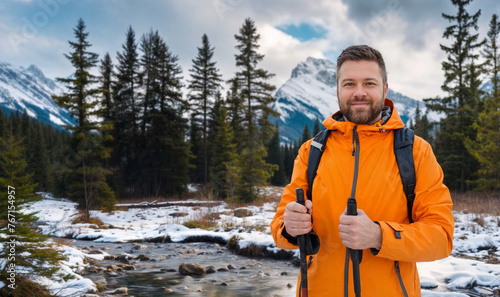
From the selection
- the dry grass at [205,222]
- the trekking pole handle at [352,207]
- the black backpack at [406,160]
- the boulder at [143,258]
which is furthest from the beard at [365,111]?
the dry grass at [205,222]

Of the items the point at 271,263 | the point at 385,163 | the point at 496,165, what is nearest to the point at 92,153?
the point at 271,263

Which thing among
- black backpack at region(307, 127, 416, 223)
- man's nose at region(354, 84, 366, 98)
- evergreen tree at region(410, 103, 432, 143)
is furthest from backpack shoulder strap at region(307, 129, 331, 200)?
evergreen tree at region(410, 103, 432, 143)

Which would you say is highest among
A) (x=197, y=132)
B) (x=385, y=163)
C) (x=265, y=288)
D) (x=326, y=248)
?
(x=197, y=132)

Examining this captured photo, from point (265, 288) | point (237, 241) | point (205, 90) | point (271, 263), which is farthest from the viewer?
point (205, 90)

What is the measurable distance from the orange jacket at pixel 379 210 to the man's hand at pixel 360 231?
4cm

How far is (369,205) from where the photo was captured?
1.82 meters

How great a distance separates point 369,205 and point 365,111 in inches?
22.1

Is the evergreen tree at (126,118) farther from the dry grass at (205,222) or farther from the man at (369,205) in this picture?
the man at (369,205)

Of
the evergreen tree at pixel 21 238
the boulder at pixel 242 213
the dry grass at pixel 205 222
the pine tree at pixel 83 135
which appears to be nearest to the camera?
the evergreen tree at pixel 21 238

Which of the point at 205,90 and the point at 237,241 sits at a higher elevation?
the point at 205,90

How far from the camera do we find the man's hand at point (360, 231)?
1586 mm

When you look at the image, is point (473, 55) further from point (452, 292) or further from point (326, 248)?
point (326, 248)

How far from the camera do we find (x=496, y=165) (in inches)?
Answer: 816

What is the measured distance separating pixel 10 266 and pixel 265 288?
203 inches
